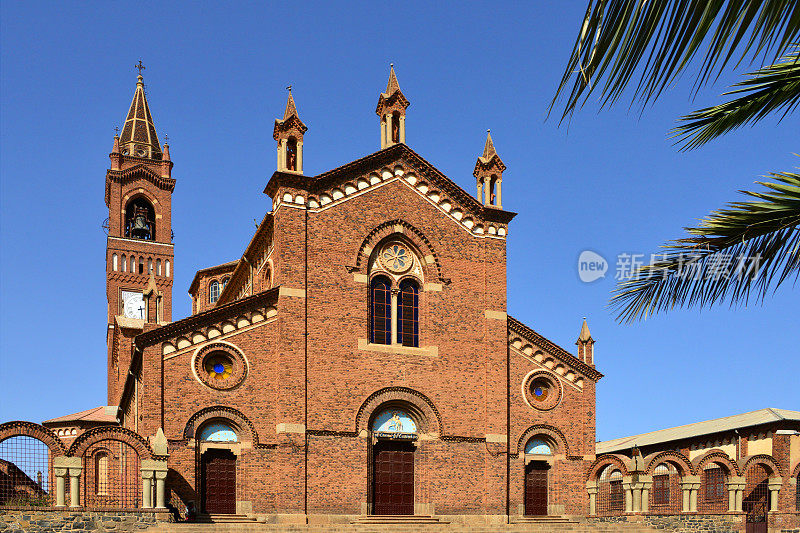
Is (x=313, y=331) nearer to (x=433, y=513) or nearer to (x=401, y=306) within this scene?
(x=401, y=306)

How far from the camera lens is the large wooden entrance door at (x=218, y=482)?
25031 mm

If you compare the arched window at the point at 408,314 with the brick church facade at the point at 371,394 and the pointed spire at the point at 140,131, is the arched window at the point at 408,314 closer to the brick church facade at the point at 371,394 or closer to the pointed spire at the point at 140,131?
the brick church facade at the point at 371,394

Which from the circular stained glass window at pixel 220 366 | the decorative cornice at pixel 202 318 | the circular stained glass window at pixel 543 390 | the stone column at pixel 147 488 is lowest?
the stone column at pixel 147 488

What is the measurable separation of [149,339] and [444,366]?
10.3 m

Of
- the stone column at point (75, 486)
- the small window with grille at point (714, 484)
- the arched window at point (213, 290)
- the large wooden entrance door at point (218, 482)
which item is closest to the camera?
the stone column at point (75, 486)

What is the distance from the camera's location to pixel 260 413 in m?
25.9

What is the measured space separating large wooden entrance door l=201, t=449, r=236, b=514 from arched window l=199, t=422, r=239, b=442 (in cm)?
38

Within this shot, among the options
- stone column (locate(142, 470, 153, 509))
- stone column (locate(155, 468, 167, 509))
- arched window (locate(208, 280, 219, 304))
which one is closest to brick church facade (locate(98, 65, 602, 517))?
stone column (locate(155, 468, 167, 509))

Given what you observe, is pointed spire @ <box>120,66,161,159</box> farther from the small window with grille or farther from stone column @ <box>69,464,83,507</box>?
the small window with grille

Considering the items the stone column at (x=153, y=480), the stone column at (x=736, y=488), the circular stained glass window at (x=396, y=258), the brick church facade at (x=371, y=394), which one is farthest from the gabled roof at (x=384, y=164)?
the stone column at (x=736, y=488)

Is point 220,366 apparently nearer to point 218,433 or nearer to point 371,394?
point 218,433

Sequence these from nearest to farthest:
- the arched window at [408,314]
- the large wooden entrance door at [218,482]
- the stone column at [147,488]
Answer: the stone column at [147,488], the large wooden entrance door at [218,482], the arched window at [408,314]

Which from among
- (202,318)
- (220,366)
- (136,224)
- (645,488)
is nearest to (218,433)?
(220,366)

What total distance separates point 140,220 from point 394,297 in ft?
111
